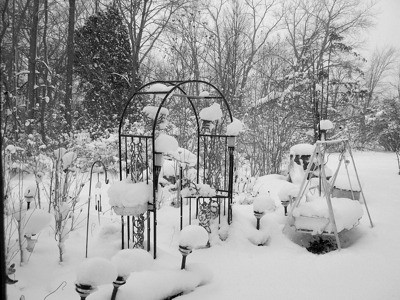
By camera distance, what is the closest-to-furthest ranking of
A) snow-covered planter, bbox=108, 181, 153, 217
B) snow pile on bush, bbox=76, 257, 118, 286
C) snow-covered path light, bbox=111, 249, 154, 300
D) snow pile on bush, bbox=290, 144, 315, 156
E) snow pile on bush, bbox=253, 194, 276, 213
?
snow pile on bush, bbox=76, 257, 118, 286 < snow-covered path light, bbox=111, 249, 154, 300 < snow-covered planter, bbox=108, 181, 153, 217 < snow pile on bush, bbox=253, 194, 276, 213 < snow pile on bush, bbox=290, 144, 315, 156

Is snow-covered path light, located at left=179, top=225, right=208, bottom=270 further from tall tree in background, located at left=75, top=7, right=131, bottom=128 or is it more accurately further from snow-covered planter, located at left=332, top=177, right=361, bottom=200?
tall tree in background, located at left=75, top=7, right=131, bottom=128

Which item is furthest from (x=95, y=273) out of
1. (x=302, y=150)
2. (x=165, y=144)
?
(x=302, y=150)

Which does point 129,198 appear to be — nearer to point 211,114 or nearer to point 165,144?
point 165,144

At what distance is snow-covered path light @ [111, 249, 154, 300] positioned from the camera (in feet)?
7.20

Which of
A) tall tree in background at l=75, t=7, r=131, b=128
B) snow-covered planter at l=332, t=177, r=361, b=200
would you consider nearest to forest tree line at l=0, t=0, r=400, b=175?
tall tree in background at l=75, t=7, r=131, b=128

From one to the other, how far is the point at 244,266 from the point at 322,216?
4.06 ft

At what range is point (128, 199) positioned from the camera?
10.3 feet

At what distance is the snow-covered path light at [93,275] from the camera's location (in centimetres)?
194

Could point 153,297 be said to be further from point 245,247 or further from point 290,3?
point 290,3

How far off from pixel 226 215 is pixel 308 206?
1168 millimetres

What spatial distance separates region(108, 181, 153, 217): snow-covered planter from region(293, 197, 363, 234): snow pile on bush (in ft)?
6.73

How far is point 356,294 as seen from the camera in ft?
9.80

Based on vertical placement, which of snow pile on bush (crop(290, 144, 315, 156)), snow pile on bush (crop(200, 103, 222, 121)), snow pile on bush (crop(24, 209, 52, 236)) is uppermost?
snow pile on bush (crop(200, 103, 222, 121))

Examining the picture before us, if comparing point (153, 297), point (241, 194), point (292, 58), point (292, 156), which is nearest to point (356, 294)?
point (153, 297)
